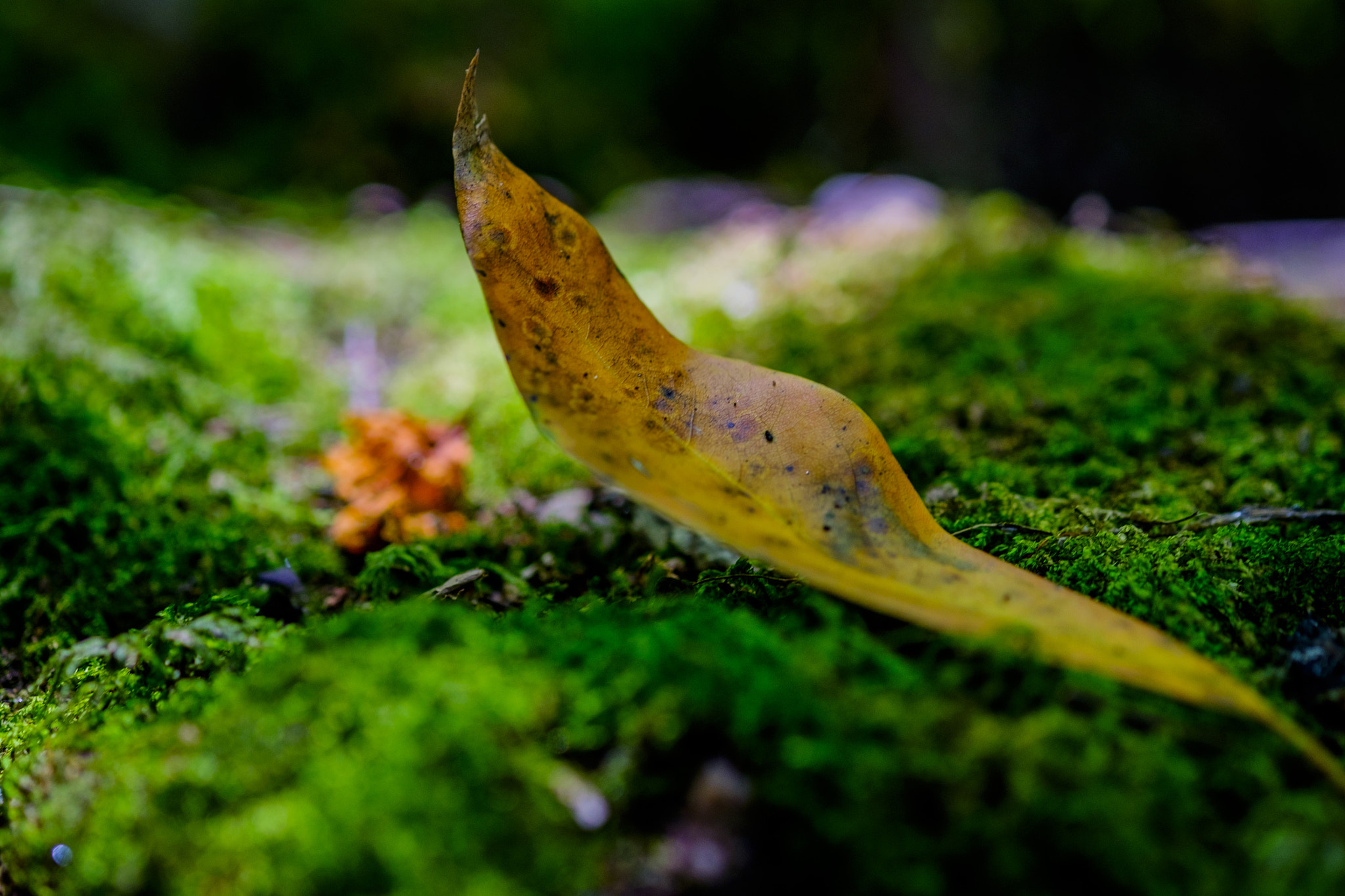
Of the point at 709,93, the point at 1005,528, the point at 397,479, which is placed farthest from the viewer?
the point at 709,93

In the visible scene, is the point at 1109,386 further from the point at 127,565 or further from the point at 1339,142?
the point at 1339,142

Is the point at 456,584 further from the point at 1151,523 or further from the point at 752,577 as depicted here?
the point at 1151,523

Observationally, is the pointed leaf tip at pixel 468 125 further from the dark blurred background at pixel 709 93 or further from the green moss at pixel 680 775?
the dark blurred background at pixel 709 93

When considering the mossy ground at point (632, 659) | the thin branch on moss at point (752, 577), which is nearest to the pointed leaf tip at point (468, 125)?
the mossy ground at point (632, 659)

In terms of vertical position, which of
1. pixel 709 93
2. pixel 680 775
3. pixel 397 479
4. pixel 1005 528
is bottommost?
pixel 397 479

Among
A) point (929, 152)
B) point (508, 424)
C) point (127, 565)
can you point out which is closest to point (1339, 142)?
point (929, 152)

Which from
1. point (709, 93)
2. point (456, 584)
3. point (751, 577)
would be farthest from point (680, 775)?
point (709, 93)

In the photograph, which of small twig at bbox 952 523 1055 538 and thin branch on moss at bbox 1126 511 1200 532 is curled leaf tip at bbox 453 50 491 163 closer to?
small twig at bbox 952 523 1055 538
